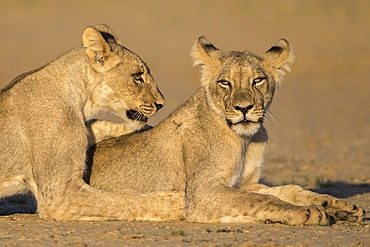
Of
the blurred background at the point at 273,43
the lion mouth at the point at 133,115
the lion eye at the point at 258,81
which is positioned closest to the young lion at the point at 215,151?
the lion eye at the point at 258,81

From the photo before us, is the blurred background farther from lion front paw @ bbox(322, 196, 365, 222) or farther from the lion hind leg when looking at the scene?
the lion hind leg

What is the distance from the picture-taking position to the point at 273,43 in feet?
112

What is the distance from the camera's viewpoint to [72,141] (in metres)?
7.28

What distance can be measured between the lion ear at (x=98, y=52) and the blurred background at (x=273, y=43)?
4.12 meters

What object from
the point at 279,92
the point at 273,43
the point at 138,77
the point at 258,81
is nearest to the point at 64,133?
the point at 138,77

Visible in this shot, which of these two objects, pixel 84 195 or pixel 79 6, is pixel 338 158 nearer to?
pixel 84 195

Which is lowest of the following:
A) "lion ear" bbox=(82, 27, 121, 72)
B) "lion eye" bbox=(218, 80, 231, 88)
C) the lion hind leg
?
the lion hind leg

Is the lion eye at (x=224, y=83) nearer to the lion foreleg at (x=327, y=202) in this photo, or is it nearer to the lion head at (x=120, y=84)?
the lion head at (x=120, y=84)

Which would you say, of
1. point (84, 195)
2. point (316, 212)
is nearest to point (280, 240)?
point (316, 212)

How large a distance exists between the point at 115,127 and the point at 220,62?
1525 millimetres

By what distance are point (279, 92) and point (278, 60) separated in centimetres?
1836

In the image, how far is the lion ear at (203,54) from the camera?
8.02 m

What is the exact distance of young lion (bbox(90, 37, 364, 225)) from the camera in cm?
708

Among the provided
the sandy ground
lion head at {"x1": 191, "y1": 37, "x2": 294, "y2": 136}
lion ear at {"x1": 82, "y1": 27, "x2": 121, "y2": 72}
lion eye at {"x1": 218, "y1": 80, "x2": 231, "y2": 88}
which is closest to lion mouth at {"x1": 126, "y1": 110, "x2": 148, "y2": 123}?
lion ear at {"x1": 82, "y1": 27, "x2": 121, "y2": 72}
